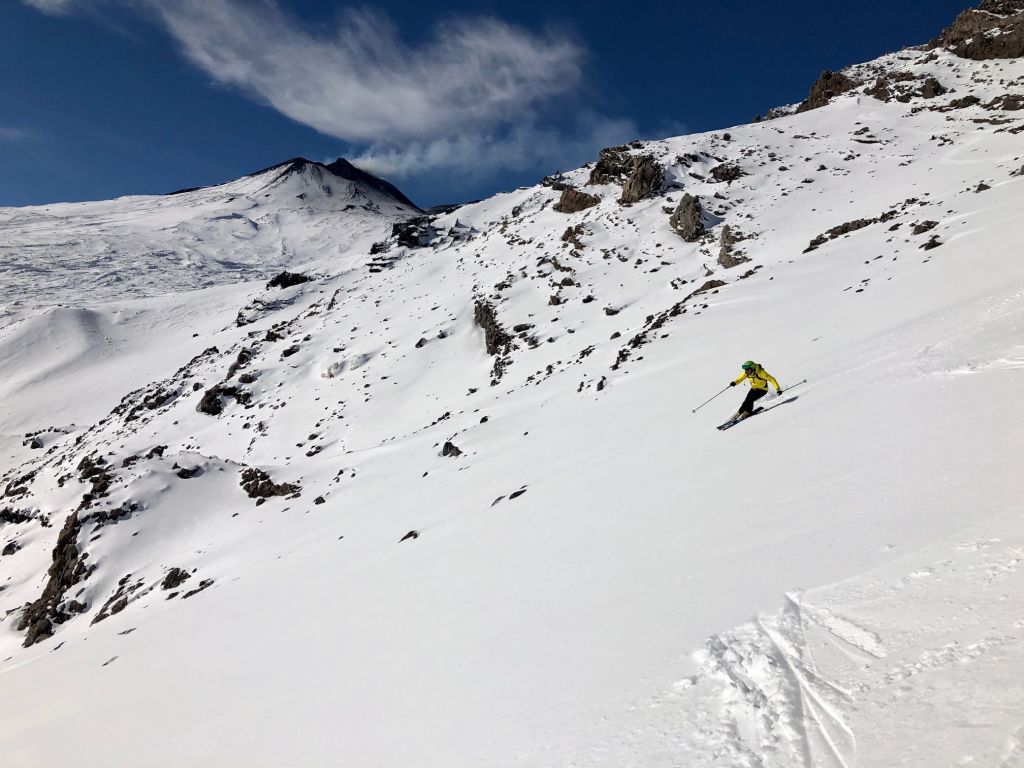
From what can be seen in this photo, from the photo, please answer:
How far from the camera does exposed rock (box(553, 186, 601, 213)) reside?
4650cm

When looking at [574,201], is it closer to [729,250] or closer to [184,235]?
[729,250]

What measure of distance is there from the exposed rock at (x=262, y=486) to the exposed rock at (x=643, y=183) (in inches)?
1314

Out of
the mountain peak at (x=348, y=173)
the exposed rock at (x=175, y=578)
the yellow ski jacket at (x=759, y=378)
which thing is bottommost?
the exposed rock at (x=175, y=578)

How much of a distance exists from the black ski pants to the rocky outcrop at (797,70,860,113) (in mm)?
58788

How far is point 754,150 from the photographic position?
44.1 meters

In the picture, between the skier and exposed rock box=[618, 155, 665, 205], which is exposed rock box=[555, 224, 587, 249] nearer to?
exposed rock box=[618, 155, 665, 205]

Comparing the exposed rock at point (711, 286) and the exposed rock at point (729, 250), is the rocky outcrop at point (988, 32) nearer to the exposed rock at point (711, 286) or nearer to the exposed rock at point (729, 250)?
the exposed rock at point (729, 250)

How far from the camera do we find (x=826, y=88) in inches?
2292

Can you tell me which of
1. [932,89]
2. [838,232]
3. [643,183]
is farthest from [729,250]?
[932,89]

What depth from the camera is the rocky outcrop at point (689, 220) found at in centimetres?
3541

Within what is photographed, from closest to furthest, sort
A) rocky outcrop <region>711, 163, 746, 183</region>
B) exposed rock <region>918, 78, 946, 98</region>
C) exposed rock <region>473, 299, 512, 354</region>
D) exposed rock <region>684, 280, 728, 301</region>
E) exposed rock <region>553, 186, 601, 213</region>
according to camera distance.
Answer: exposed rock <region>684, 280, 728, 301</region> < exposed rock <region>473, 299, 512, 354</region> < rocky outcrop <region>711, 163, 746, 183</region> < exposed rock <region>918, 78, 946, 98</region> < exposed rock <region>553, 186, 601, 213</region>

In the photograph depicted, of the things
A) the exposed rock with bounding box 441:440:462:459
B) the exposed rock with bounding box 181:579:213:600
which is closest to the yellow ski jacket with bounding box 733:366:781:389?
the exposed rock with bounding box 441:440:462:459

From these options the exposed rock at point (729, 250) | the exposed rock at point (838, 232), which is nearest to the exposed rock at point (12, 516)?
the exposed rock at point (729, 250)

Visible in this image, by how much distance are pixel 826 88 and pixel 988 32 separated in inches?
528
